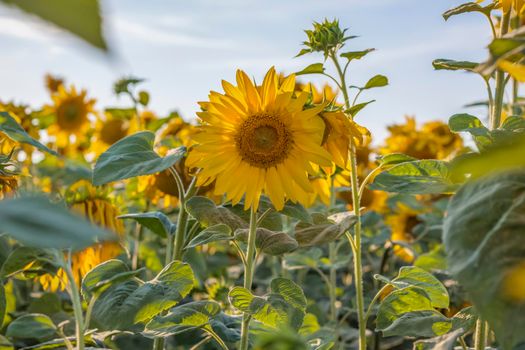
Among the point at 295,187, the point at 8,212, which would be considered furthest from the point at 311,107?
the point at 8,212

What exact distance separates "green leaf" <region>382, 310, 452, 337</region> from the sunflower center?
31 cm

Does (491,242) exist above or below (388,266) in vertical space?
above

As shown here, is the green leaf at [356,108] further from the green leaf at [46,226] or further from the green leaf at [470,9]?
the green leaf at [46,226]

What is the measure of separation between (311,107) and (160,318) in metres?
0.38

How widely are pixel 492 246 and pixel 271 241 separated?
526 mm

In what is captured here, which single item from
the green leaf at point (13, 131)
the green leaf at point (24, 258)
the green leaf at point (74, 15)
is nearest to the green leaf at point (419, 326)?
the green leaf at point (24, 258)

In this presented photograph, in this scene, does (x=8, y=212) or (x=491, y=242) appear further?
(x=491, y=242)

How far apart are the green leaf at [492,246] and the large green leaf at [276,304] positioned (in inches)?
15.9

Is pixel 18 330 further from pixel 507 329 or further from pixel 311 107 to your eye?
pixel 507 329

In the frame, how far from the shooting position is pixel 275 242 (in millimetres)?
992

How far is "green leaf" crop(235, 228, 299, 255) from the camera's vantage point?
3.17 ft

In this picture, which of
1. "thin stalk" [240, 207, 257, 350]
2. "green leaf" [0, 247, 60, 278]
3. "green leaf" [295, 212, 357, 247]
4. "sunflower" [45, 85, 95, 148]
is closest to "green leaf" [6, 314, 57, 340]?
"green leaf" [0, 247, 60, 278]

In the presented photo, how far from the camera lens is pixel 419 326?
0.93m

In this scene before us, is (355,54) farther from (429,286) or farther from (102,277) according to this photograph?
(102,277)
